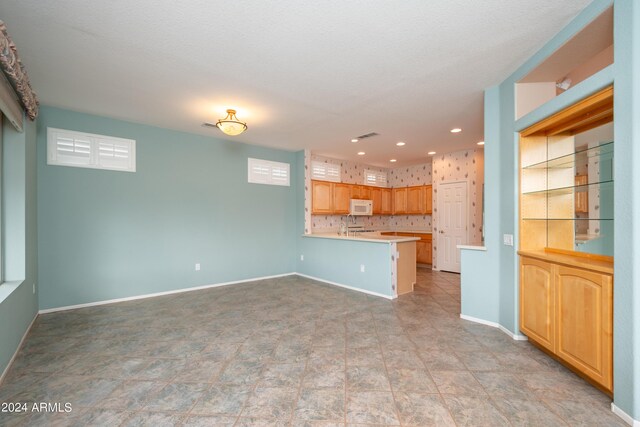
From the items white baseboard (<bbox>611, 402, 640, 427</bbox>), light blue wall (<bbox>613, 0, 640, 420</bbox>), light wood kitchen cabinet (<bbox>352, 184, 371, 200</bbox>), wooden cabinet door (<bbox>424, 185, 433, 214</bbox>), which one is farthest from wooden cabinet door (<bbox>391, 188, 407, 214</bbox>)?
white baseboard (<bbox>611, 402, 640, 427</bbox>)

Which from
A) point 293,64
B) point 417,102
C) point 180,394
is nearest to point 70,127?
point 293,64

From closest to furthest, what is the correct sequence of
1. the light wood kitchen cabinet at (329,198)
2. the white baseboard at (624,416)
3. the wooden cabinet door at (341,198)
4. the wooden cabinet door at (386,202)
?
the white baseboard at (624,416), the light wood kitchen cabinet at (329,198), the wooden cabinet door at (341,198), the wooden cabinet door at (386,202)

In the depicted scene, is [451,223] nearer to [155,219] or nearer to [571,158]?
[571,158]

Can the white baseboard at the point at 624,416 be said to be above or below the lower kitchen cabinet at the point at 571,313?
below

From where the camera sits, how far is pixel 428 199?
7.07m

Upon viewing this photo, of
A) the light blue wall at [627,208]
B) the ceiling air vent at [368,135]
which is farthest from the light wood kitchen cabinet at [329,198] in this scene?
the light blue wall at [627,208]

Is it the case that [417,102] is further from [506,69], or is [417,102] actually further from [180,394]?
[180,394]

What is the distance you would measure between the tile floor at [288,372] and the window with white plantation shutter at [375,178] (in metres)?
4.43

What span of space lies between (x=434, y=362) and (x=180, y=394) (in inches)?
78.9

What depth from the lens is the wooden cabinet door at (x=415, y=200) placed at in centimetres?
720

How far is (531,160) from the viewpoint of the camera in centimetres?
279

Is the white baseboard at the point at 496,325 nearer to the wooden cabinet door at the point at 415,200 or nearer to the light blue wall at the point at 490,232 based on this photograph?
the light blue wall at the point at 490,232

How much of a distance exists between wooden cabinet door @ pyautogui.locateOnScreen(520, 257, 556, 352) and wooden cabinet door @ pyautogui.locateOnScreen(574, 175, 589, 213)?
0.59m

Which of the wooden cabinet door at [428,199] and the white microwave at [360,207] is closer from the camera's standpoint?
the white microwave at [360,207]
